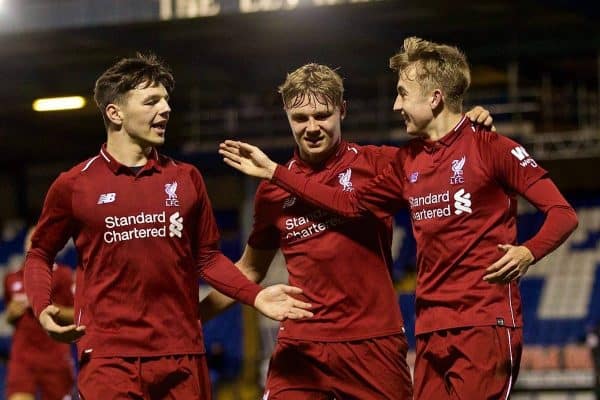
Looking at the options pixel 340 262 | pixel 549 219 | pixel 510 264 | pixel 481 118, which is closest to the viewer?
pixel 510 264

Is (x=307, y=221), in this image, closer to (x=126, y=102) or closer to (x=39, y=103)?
(x=126, y=102)

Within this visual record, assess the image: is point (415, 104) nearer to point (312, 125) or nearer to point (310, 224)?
point (312, 125)

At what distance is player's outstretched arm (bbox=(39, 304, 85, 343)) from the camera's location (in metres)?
5.45

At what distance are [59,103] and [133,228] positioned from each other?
49.4 feet

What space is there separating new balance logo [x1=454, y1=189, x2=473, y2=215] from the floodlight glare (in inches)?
563

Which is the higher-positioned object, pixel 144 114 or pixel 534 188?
pixel 144 114

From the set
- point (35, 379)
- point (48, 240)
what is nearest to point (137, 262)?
point (48, 240)

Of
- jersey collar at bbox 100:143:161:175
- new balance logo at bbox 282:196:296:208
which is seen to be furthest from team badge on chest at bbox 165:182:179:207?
new balance logo at bbox 282:196:296:208

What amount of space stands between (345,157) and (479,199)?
913mm

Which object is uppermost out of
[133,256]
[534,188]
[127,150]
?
[127,150]

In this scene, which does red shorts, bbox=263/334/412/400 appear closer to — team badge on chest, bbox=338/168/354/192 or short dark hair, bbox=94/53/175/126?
team badge on chest, bbox=338/168/354/192

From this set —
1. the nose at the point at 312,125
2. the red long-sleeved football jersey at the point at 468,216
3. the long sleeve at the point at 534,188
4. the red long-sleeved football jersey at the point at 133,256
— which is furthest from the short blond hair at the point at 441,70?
the red long-sleeved football jersey at the point at 133,256

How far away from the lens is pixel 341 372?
6.03m

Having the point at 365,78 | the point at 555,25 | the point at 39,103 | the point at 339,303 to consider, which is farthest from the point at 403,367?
the point at 39,103
